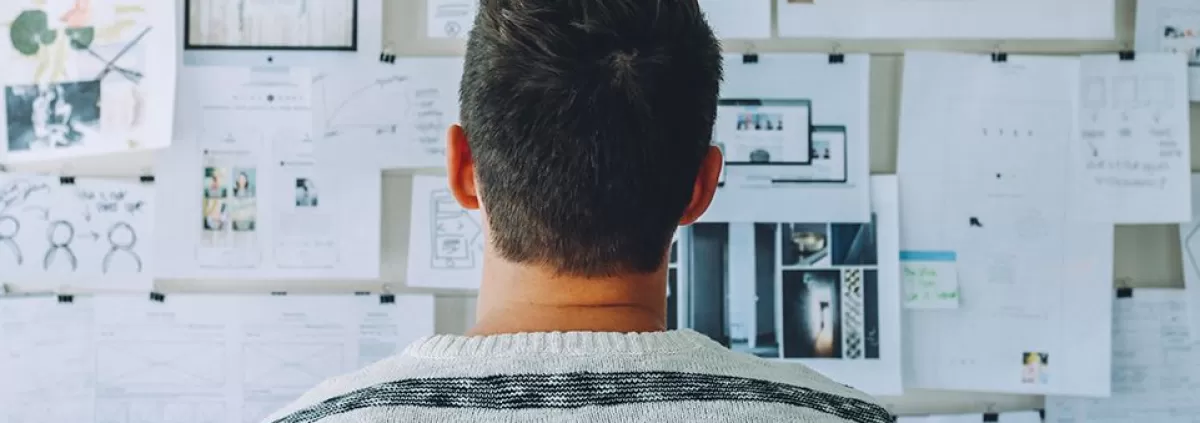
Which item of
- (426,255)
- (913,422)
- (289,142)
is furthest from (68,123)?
(913,422)

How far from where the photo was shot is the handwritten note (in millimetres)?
1198

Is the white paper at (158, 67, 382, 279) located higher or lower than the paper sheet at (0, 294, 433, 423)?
higher

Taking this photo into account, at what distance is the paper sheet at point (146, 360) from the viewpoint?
46.3 inches

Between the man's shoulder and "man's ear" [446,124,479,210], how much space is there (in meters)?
0.15

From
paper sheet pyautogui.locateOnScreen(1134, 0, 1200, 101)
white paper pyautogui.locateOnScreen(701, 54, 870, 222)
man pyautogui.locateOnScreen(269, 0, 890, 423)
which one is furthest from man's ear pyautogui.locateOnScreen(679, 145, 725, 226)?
paper sheet pyautogui.locateOnScreen(1134, 0, 1200, 101)

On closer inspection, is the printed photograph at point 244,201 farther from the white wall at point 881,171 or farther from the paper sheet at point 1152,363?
the paper sheet at point 1152,363

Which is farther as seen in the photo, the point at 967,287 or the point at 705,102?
the point at 967,287

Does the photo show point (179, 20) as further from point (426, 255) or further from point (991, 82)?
point (991, 82)

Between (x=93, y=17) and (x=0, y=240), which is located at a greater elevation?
(x=93, y=17)

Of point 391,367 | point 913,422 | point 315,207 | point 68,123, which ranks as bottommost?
point 913,422

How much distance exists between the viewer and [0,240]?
1.18m

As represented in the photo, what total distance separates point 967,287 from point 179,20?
3.66 ft

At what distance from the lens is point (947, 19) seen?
120 cm

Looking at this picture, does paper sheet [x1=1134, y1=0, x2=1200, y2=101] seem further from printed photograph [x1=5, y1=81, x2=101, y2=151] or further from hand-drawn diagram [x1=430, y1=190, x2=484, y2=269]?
printed photograph [x1=5, y1=81, x2=101, y2=151]
